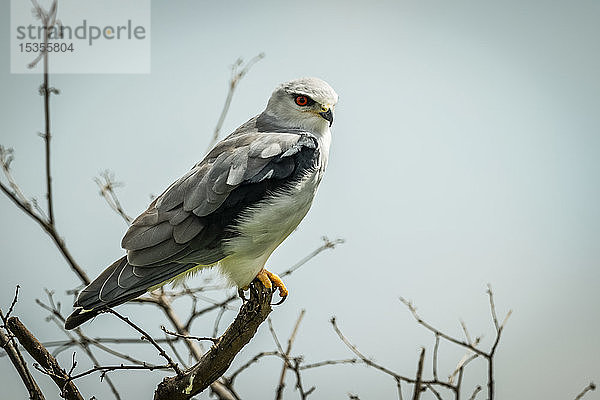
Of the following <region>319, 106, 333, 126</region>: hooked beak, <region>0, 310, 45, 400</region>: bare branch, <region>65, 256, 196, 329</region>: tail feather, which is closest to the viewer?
<region>0, 310, 45, 400</region>: bare branch

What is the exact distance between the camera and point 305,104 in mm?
2125

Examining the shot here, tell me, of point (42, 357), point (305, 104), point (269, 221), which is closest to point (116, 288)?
point (42, 357)

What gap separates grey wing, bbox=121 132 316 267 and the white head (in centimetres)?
15

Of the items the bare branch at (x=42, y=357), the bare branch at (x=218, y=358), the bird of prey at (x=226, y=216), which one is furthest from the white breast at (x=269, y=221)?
the bare branch at (x=42, y=357)

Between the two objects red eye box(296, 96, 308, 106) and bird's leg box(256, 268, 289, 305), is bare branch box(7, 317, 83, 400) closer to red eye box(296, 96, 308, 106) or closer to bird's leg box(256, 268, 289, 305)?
bird's leg box(256, 268, 289, 305)

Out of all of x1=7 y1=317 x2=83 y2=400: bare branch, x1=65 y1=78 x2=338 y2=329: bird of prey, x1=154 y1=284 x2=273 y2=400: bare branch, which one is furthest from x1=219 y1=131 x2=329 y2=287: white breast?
x1=7 y1=317 x2=83 y2=400: bare branch

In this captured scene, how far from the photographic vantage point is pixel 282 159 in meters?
2.00

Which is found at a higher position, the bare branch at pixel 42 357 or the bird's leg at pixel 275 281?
the bird's leg at pixel 275 281

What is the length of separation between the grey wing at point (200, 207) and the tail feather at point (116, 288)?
26 millimetres

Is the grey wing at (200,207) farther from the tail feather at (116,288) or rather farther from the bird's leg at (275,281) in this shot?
the bird's leg at (275,281)

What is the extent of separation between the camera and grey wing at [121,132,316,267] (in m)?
1.93

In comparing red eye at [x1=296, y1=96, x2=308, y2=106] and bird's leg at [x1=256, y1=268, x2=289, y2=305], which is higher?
red eye at [x1=296, y1=96, x2=308, y2=106]

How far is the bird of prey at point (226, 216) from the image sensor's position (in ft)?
6.27

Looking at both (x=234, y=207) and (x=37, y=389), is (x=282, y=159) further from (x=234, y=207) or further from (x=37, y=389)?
(x=37, y=389)
